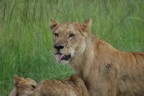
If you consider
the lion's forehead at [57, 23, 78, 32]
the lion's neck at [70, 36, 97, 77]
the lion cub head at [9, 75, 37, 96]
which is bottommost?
the lion cub head at [9, 75, 37, 96]

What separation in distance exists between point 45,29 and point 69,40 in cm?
268

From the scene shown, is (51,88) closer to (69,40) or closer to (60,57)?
(60,57)

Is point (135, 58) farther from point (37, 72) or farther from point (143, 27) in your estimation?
point (143, 27)

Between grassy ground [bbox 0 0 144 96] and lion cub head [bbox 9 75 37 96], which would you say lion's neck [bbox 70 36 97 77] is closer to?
lion cub head [bbox 9 75 37 96]

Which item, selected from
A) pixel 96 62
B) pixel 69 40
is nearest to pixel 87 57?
pixel 96 62

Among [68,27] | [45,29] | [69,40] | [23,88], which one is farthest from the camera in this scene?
[45,29]

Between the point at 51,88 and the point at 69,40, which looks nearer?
the point at 51,88

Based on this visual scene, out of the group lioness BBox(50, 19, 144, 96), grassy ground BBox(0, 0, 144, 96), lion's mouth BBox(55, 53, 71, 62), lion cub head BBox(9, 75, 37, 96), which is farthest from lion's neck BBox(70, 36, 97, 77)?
grassy ground BBox(0, 0, 144, 96)

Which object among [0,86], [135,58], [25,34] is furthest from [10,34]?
[135,58]

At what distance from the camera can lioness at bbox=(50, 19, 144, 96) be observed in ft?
32.2

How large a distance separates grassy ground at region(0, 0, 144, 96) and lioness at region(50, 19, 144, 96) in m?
1.72

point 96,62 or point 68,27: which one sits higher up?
point 68,27

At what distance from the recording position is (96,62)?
32.8 feet

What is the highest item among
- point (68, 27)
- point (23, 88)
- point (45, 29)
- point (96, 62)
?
point (68, 27)
